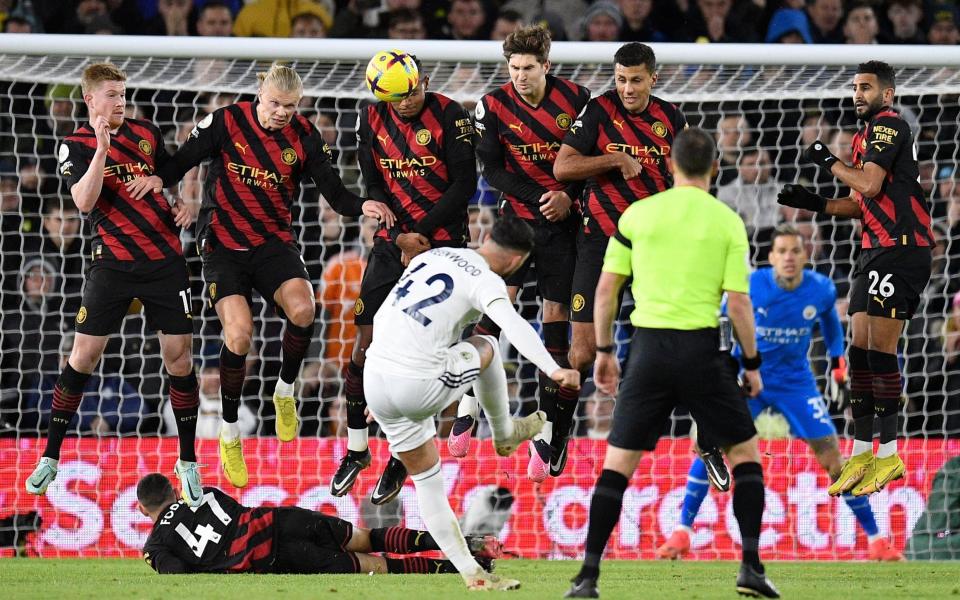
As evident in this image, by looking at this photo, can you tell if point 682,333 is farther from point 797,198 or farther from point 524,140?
point 524,140

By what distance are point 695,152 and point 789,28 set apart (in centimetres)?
745

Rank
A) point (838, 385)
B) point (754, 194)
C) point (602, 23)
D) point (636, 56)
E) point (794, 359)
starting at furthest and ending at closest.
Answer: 1. point (602, 23)
2. point (754, 194)
3. point (838, 385)
4. point (794, 359)
5. point (636, 56)

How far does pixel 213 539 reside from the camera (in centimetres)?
909

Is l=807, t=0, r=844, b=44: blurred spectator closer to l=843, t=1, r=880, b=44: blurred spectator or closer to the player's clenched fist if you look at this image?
l=843, t=1, r=880, b=44: blurred spectator

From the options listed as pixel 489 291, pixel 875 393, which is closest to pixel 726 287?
pixel 489 291

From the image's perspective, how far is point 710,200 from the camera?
21.6 feet

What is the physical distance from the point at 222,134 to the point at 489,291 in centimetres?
298

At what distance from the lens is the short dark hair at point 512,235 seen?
290 inches

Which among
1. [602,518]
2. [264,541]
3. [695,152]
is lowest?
[264,541]

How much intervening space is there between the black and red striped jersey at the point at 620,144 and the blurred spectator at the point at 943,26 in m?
6.02

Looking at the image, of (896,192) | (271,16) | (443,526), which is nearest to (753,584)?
(443,526)

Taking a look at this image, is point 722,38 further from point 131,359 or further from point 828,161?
point 131,359

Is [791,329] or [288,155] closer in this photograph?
[288,155]

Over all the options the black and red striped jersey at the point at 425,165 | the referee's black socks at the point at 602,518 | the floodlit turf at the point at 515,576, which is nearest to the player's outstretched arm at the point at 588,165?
the black and red striped jersey at the point at 425,165
